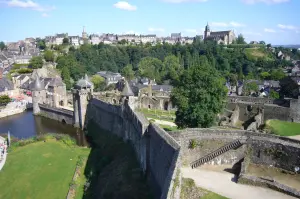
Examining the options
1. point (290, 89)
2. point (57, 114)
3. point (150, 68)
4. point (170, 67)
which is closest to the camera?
point (290, 89)

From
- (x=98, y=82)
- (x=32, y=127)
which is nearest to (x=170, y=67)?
(x=98, y=82)

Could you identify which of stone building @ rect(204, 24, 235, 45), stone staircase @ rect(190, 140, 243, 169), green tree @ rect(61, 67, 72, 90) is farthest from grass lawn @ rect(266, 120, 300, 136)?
stone building @ rect(204, 24, 235, 45)

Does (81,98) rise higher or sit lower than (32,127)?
higher

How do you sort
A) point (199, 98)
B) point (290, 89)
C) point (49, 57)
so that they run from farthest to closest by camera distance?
point (49, 57), point (290, 89), point (199, 98)

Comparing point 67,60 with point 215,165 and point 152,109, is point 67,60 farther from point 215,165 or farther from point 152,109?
point 215,165

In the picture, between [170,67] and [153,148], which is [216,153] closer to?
[153,148]

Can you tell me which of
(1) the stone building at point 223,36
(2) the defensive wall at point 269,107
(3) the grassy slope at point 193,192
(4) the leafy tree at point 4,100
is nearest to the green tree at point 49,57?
(4) the leafy tree at point 4,100
